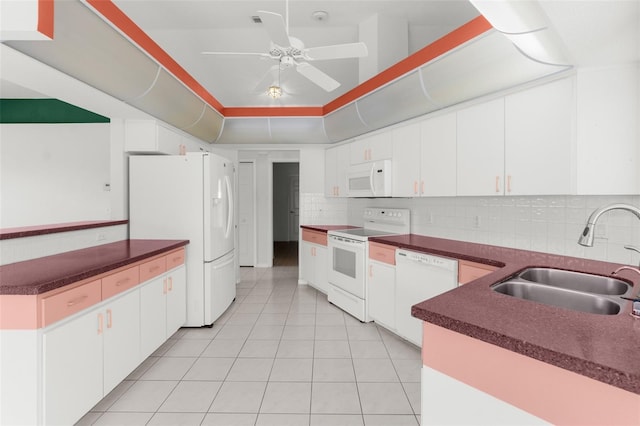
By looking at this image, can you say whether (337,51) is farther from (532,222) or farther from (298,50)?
(532,222)

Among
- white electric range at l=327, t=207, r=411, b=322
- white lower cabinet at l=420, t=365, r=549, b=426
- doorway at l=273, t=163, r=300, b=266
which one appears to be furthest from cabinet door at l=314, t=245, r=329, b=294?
doorway at l=273, t=163, r=300, b=266

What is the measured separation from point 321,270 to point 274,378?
220 cm

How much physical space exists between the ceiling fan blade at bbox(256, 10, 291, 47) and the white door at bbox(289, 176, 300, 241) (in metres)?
7.84

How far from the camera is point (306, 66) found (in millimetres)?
2639

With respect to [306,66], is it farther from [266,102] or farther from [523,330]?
[266,102]

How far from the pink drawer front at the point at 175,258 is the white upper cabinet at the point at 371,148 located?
251cm

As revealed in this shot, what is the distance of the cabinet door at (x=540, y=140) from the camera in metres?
2.07

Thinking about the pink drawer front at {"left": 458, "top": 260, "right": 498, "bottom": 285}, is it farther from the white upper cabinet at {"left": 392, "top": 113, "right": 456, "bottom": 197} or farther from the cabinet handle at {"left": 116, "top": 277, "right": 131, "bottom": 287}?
the cabinet handle at {"left": 116, "top": 277, "right": 131, "bottom": 287}

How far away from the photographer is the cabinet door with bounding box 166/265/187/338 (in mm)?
2973

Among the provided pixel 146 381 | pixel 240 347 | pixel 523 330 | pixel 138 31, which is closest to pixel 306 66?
pixel 138 31

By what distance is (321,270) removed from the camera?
4.55 metres

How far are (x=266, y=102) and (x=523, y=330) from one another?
17.5 ft

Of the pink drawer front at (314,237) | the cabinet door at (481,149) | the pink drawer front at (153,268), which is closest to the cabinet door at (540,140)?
the cabinet door at (481,149)

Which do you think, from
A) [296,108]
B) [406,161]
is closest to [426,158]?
[406,161]
